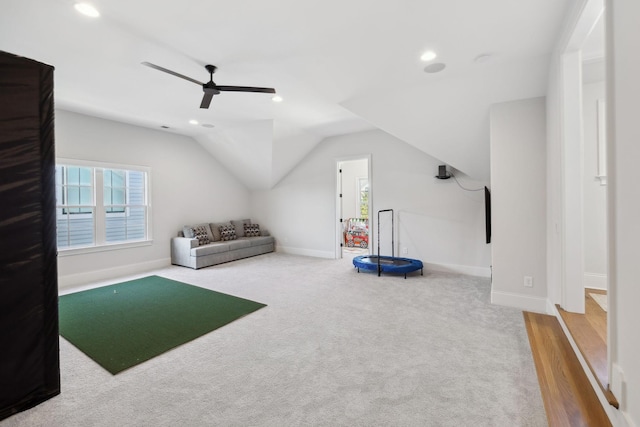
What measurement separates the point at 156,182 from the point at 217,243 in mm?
1777

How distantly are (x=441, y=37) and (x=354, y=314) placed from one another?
2974 mm

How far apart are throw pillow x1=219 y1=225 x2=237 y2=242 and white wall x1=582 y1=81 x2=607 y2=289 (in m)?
6.40

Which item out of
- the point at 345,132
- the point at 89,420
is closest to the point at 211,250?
the point at 345,132

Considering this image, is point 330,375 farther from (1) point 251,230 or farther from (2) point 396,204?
(1) point 251,230

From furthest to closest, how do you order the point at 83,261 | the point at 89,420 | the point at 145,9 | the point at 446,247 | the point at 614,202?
the point at 446,247
the point at 83,261
the point at 145,9
the point at 89,420
the point at 614,202

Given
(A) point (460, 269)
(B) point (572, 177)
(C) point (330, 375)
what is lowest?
(C) point (330, 375)

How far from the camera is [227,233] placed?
679 centimetres

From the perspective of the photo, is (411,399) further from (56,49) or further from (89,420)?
(56,49)

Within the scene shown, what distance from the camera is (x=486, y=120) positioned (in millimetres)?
3854

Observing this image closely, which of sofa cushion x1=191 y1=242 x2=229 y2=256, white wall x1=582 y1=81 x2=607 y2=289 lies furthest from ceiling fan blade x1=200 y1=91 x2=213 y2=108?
white wall x1=582 y1=81 x2=607 y2=289


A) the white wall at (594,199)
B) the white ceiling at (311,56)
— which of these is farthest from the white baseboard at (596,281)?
the white ceiling at (311,56)

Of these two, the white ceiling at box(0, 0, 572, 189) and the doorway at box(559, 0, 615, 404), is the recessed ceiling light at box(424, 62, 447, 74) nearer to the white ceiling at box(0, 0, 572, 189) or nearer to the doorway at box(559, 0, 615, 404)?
the white ceiling at box(0, 0, 572, 189)

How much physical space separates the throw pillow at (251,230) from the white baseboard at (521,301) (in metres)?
5.49

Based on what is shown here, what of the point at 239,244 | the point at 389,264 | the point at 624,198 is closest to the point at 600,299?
the point at 624,198
